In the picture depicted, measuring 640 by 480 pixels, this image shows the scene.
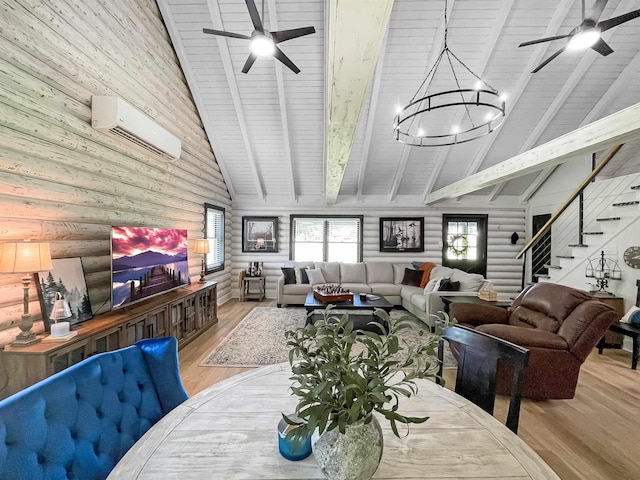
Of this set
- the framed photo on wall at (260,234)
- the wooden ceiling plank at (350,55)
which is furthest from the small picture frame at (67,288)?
the framed photo on wall at (260,234)

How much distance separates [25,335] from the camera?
1948 mm

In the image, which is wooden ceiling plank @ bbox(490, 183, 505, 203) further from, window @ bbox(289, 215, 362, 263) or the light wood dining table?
the light wood dining table

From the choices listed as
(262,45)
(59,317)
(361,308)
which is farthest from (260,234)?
(59,317)

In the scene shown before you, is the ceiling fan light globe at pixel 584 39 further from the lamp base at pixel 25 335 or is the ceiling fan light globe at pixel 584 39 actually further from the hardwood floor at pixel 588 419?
the lamp base at pixel 25 335

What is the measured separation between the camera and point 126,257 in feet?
9.72

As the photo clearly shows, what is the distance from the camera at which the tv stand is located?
6.20 feet

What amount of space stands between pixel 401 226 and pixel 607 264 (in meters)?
3.63

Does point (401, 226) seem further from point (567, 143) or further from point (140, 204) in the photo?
point (140, 204)

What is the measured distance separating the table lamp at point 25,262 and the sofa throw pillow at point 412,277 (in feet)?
18.3

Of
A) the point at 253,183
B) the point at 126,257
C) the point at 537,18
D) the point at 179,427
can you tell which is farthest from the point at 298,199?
the point at 179,427

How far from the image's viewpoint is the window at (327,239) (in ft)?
23.2

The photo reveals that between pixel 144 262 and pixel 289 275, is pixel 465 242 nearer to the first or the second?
pixel 289 275

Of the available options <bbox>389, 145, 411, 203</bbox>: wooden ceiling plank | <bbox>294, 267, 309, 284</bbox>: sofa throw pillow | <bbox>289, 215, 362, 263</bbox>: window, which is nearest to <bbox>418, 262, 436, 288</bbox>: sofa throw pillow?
<bbox>289, 215, 362, 263</bbox>: window

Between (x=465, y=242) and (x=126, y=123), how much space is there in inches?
278
